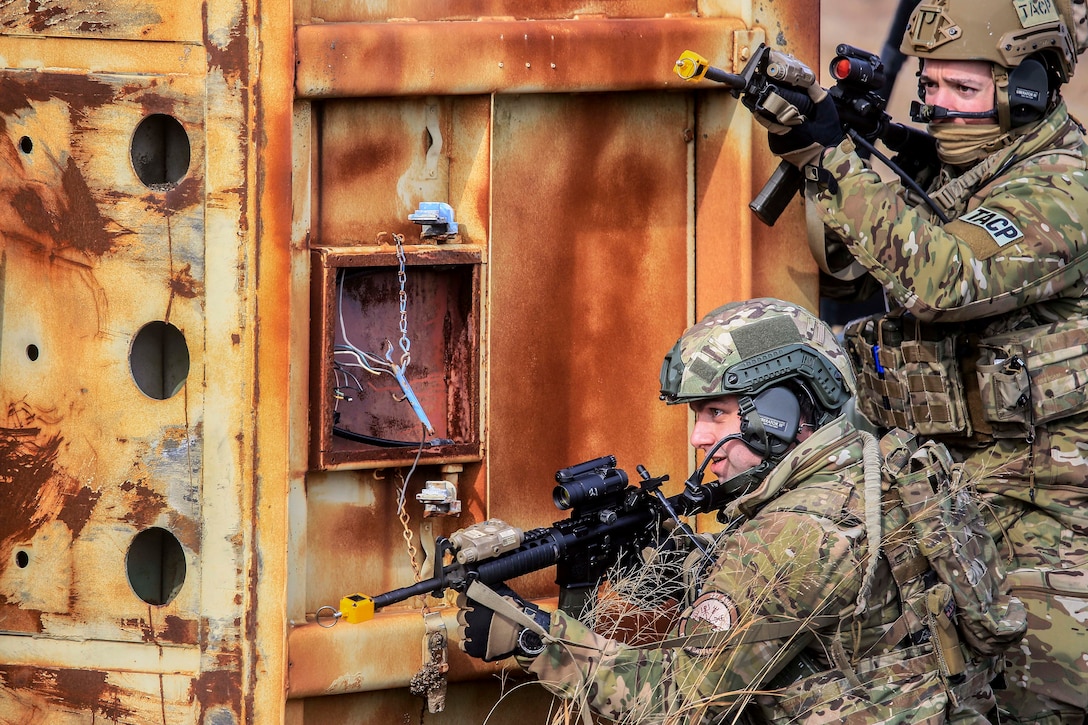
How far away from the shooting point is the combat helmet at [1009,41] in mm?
3568

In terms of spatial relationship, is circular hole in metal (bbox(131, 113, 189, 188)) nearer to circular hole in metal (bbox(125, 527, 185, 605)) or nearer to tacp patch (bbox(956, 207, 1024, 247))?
circular hole in metal (bbox(125, 527, 185, 605))

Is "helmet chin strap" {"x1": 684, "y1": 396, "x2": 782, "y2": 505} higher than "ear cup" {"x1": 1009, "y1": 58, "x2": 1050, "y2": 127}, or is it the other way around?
"ear cup" {"x1": 1009, "y1": 58, "x2": 1050, "y2": 127}

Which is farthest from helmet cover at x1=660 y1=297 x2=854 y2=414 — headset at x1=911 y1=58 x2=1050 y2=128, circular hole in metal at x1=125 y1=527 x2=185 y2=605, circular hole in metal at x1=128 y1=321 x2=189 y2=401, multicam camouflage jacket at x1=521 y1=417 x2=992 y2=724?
circular hole in metal at x1=125 y1=527 x2=185 y2=605

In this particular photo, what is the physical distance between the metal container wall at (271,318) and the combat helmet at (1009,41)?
0.54m

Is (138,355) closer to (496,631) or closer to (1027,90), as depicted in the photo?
(496,631)

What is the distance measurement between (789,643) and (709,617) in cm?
19

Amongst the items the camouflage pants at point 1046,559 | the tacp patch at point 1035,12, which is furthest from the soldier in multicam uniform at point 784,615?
the tacp patch at point 1035,12

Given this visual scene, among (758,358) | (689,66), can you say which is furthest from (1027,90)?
(758,358)

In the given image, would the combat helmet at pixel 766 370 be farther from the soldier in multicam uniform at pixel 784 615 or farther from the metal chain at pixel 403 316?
the metal chain at pixel 403 316

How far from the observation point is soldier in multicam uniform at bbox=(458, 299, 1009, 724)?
9.23ft

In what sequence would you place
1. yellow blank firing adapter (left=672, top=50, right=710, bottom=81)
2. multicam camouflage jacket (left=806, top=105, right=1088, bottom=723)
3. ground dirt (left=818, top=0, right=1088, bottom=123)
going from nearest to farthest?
yellow blank firing adapter (left=672, top=50, right=710, bottom=81) < multicam camouflage jacket (left=806, top=105, right=1088, bottom=723) < ground dirt (left=818, top=0, right=1088, bottom=123)

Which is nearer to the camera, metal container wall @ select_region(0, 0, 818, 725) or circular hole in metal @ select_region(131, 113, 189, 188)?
metal container wall @ select_region(0, 0, 818, 725)

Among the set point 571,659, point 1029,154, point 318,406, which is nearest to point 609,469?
point 571,659

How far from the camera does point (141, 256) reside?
339cm
